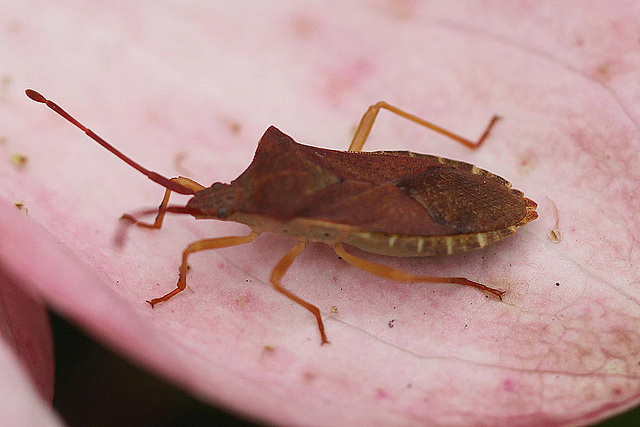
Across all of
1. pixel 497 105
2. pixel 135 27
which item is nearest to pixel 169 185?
pixel 135 27

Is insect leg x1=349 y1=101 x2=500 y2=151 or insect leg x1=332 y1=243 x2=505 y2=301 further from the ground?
insect leg x1=349 y1=101 x2=500 y2=151

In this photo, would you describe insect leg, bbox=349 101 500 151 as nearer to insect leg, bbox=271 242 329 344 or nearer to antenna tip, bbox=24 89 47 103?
insect leg, bbox=271 242 329 344

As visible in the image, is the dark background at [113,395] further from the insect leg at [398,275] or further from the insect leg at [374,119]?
the insect leg at [374,119]

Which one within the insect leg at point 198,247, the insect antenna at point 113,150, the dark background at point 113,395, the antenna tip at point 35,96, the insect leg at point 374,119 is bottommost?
the dark background at point 113,395

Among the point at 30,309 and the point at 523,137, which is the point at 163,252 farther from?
the point at 523,137

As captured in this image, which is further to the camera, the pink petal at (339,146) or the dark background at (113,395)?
the dark background at (113,395)

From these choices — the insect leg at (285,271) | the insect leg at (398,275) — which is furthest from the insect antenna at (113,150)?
the insect leg at (398,275)

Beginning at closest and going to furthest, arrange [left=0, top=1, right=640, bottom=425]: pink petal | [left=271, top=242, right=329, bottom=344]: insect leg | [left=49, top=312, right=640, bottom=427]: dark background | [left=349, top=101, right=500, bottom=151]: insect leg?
[left=0, top=1, right=640, bottom=425]: pink petal → [left=271, top=242, right=329, bottom=344]: insect leg → [left=49, top=312, right=640, bottom=427]: dark background → [left=349, top=101, right=500, bottom=151]: insect leg

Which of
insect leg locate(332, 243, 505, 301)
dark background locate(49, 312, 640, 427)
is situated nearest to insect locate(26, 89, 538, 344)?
insect leg locate(332, 243, 505, 301)
